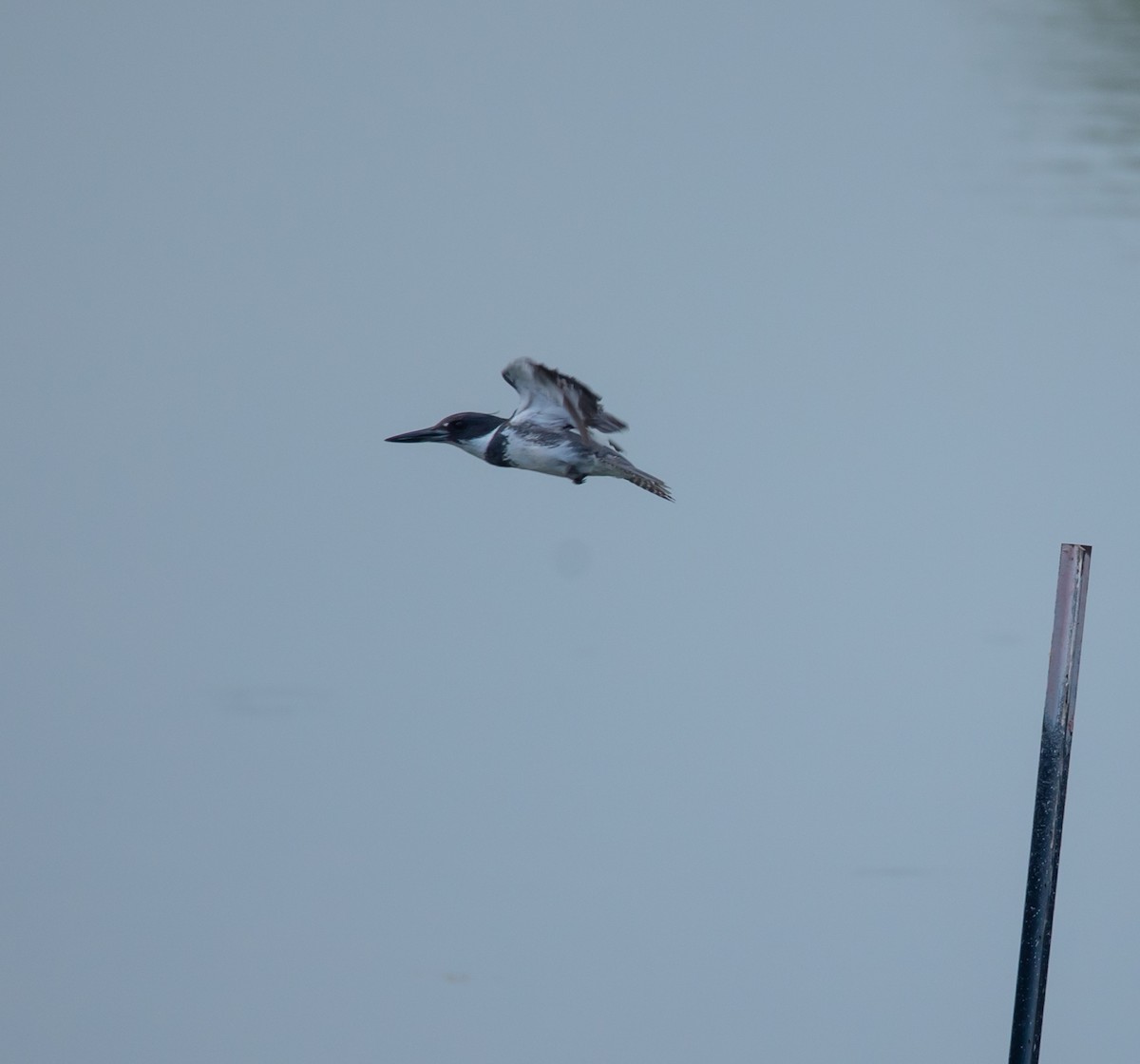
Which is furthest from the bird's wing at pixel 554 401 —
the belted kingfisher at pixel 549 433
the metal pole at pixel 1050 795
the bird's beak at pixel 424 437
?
the metal pole at pixel 1050 795

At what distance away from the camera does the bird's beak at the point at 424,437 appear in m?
2.42

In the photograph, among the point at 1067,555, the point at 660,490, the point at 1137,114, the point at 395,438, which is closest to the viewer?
the point at 1067,555

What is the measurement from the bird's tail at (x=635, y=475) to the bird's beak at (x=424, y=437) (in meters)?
0.37

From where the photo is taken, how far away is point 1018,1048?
1.85 m

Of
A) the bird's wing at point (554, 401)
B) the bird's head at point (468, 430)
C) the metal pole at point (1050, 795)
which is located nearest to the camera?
the metal pole at point (1050, 795)

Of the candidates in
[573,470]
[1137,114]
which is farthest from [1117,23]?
[573,470]

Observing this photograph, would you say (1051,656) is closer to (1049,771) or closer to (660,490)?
(1049,771)

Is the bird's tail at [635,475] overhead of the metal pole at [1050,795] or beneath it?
overhead

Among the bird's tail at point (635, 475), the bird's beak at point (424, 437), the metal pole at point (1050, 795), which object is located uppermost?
the bird's beak at point (424, 437)

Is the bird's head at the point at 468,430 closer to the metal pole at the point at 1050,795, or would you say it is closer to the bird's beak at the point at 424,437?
the bird's beak at the point at 424,437

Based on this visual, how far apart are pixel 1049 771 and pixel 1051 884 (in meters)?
0.15

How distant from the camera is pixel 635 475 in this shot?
2127 millimetres

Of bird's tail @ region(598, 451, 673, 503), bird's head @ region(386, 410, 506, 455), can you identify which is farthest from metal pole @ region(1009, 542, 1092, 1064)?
bird's head @ region(386, 410, 506, 455)

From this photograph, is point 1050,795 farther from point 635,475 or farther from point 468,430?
point 468,430
